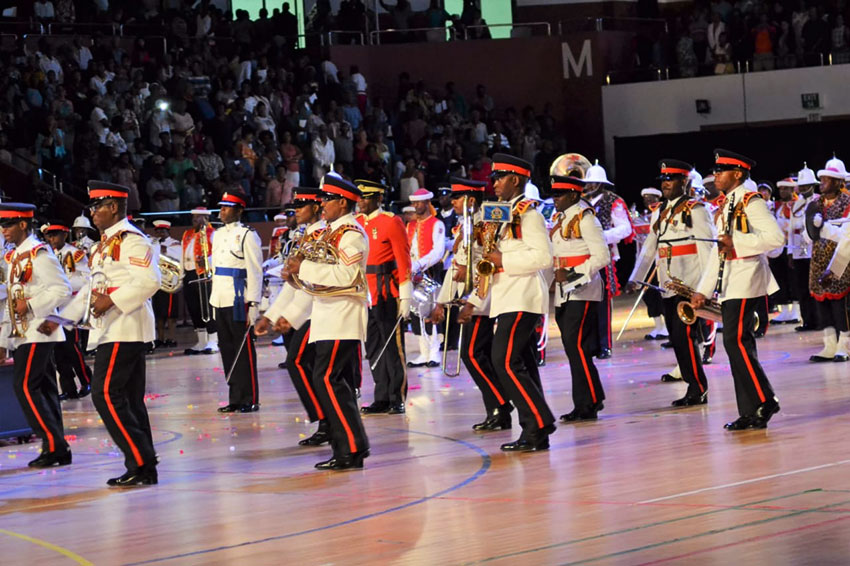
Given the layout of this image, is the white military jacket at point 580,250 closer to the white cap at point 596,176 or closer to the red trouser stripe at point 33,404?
the white cap at point 596,176

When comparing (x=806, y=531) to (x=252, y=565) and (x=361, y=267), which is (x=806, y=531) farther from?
(x=361, y=267)

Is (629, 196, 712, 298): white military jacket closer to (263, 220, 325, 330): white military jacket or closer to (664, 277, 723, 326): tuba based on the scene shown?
(664, 277, 723, 326): tuba

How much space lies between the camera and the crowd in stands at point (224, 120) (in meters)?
23.9

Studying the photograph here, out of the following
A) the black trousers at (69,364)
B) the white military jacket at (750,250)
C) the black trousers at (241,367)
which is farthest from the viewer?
the black trousers at (69,364)

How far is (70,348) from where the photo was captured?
16.1m

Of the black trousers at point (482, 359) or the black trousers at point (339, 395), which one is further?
the black trousers at point (482, 359)

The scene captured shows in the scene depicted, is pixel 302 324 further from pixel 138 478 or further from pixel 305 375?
pixel 138 478

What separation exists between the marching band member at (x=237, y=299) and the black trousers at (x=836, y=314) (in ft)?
18.3

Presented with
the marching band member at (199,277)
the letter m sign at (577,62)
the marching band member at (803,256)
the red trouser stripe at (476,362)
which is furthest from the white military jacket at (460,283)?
the letter m sign at (577,62)

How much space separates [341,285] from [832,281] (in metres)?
7.05

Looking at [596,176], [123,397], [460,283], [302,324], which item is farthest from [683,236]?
[123,397]

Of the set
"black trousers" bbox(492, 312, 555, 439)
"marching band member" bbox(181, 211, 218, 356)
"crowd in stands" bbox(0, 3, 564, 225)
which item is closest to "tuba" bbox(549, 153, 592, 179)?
"marching band member" bbox(181, 211, 218, 356)

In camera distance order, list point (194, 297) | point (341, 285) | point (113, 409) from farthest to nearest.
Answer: point (194, 297), point (341, 285), point (113, 409)

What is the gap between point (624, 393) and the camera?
13648 millimetres
